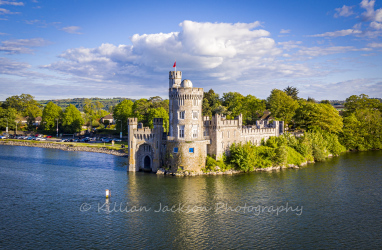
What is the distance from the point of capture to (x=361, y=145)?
319 feet

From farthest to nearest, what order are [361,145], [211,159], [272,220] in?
[361,145] → [211,159] → [272,220]

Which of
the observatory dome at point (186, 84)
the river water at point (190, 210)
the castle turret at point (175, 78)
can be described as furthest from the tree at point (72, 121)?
the observatory dome at point (186, 84)

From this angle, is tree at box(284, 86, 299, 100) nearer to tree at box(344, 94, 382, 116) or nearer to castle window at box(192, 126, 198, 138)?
tree at box(344, 94, 382, 116)

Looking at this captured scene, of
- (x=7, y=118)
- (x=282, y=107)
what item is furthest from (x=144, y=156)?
(x=7, y=118)

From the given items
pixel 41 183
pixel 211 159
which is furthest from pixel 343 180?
pixel 41 183

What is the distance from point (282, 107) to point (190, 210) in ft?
232

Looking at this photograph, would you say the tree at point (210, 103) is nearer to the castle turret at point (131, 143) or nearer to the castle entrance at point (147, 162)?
Answer: the castle entrance at point (147, 162)

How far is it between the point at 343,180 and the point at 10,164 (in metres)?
69.4

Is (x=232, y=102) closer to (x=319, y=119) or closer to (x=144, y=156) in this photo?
(x=319, y=119)

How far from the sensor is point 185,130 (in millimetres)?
60344

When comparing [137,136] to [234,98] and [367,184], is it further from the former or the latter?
[234,98]

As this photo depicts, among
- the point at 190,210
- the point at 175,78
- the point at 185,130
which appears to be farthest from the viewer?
the point at 175,78

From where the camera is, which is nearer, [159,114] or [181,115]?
[181,115]

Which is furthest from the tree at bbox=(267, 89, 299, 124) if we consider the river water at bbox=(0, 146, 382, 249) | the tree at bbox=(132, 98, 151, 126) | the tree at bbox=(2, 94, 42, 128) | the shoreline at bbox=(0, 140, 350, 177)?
the tree at bbox=(2, 94, 42, 128)
